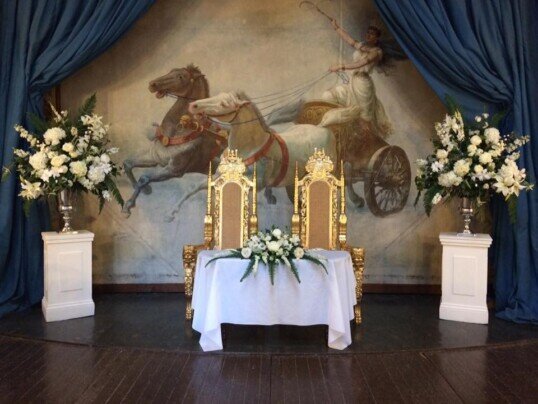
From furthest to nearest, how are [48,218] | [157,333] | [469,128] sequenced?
[48,218] < [469,128] < [157,333]

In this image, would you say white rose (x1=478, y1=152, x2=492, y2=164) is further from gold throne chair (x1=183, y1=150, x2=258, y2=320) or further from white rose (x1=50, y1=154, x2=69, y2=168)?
white rose (x1=50, y1=154, x2=69, y2=168)

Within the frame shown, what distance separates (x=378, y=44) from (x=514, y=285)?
317cm

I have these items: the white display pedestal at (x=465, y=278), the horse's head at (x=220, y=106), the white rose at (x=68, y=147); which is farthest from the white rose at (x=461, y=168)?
the white rose at (x=68, y=147)

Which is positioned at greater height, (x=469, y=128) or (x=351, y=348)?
(x=469, y=128)

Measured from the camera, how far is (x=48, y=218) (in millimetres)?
5441

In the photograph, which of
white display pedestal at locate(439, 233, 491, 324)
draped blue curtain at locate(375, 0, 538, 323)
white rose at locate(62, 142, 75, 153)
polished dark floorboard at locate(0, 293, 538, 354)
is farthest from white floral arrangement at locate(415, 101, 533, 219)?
white rose at locate(62, 142, 75, 153)

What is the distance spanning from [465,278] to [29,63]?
4.93 metres

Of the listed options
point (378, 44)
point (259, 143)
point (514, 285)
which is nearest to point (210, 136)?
point (259, 143)

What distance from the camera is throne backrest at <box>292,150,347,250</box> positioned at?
212 inches

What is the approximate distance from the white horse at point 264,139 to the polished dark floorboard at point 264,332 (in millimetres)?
1881

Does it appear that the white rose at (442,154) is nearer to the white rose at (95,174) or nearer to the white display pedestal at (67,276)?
the white rose at (95,174)

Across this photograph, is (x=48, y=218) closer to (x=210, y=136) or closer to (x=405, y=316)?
(x=210, y=136)

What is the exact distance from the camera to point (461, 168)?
15.6 feet

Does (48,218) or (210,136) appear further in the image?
(210,136)
